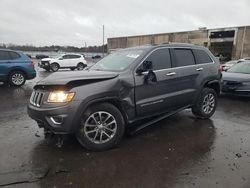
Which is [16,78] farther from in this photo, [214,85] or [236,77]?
[236,77]

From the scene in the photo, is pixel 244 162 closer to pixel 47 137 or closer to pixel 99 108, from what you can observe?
pixel 99 108

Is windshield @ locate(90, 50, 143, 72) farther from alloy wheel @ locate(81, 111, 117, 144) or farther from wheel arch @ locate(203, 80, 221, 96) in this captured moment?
wheel arch @ locate(203, 80, 221, 96)

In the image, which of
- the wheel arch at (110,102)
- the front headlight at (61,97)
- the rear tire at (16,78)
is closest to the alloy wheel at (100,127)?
the wheel arch at (110,102)

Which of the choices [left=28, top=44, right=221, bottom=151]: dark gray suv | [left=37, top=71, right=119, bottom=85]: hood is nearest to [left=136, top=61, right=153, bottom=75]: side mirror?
[left=28, top=44, right=221, bottom=151]: dark gray suv

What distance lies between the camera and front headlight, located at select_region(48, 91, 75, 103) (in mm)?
3854

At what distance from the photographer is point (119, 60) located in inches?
204

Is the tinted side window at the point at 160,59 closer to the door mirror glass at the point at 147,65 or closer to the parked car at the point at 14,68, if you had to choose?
the door mirror glass at the point at 147,65

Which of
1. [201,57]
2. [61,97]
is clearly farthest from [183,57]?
[61,97]

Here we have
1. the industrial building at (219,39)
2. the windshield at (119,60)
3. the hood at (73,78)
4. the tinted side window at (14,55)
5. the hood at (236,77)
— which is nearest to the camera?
the hood at (73,78)

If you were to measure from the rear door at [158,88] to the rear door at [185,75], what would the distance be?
165 mm

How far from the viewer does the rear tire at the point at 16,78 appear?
11133 millimetres

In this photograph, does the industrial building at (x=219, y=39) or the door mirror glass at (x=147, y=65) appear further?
the industrial building at (x=219, y=39)

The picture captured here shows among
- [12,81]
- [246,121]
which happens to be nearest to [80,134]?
[246,121]

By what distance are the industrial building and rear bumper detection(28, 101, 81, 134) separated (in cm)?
3127
